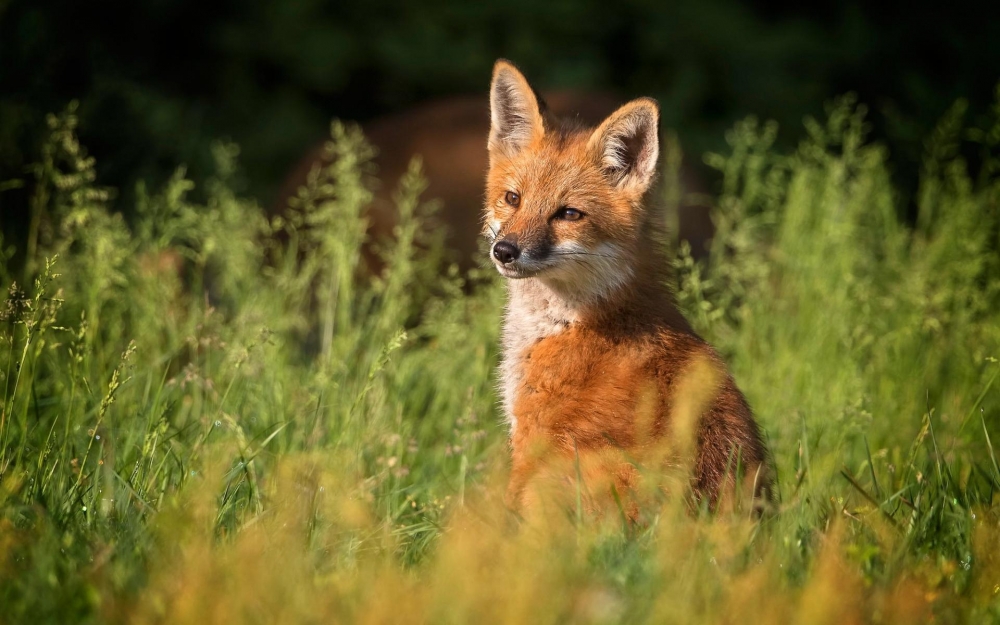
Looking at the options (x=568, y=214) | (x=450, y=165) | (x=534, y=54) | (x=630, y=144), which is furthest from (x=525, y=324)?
(x=534, y=54)

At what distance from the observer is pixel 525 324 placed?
3.60m

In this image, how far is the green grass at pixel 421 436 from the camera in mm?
2172

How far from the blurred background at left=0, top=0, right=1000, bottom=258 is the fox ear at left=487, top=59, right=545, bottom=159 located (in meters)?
3.70

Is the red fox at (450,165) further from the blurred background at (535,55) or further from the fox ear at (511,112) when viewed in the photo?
the fox ear at (511,112)

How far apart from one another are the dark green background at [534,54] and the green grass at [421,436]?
1.46 metres

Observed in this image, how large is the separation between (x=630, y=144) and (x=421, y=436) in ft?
4.79

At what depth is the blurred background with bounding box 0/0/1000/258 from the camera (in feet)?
25.6

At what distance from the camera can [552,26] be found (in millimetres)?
8086

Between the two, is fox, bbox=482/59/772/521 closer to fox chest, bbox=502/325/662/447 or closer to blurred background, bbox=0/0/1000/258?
fox chest, bbox=502/325/662/447

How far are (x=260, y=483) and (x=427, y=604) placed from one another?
1.38 metres

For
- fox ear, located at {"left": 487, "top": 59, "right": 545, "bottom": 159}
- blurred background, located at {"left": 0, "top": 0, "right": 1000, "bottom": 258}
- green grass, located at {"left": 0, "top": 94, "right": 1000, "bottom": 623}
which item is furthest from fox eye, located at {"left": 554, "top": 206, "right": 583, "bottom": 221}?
blurred background, located at {"left": 0, "top": 0, "right": 1000, "bottom": 258}

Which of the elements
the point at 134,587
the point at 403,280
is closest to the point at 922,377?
the point at 403,280

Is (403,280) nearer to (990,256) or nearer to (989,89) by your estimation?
(990,256)

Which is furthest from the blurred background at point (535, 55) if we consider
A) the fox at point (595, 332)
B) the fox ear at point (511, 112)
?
the fox at point (595, 332)
